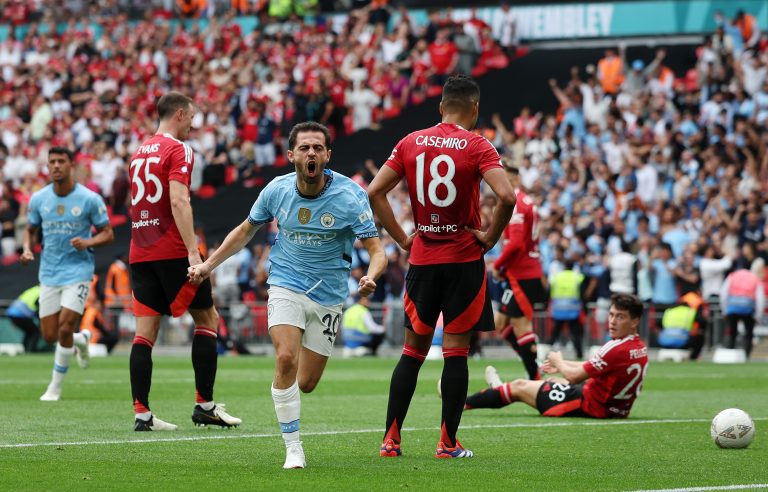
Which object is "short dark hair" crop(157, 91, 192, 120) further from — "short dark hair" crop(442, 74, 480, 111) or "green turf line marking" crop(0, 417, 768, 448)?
"short dark hair" crop(442, 74, 480, 111)

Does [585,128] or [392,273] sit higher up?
[585,128]

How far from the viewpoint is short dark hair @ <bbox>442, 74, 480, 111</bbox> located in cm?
935

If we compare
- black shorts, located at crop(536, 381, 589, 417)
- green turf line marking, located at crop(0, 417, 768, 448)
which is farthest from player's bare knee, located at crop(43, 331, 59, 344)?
black shorts, located at crop(536, 381, 589, 417)

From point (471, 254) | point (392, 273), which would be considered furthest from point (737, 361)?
point (471, 254)

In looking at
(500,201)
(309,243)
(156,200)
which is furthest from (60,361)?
(500,201)

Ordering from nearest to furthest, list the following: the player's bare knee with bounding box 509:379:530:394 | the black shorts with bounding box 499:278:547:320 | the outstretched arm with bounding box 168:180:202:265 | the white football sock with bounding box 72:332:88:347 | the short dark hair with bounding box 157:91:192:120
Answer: the outstretched arm with bounding box 168:180:202:265 < the short dark hair with bounding box 157:91:192:120 < the player's bare knee with bounding box 509:379:530:394 < the black shorts with bounding box 499:278:547:320 < the white football sock with bounding box 72:332:88:347

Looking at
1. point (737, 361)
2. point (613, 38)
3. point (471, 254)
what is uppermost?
point (613, 38)

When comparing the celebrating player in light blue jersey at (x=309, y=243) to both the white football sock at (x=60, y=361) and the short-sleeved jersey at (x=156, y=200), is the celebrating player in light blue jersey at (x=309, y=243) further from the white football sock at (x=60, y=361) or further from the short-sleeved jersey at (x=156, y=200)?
the white football sock at (x=60, y=361)

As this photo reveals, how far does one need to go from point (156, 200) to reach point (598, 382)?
4069mm

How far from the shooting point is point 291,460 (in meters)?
8.52

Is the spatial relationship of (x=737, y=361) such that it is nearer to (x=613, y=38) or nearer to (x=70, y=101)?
(x=613, y=38)

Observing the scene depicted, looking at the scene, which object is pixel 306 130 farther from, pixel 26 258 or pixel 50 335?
pixel 50 335

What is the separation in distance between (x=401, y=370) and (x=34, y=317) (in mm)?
17825

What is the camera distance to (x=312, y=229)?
9.03 m
